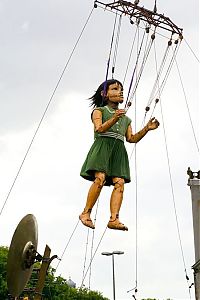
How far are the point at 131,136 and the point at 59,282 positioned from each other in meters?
35.1

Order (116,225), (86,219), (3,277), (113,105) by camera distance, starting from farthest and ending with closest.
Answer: (3,277) < (113,105) < (86,219) < (116,225)

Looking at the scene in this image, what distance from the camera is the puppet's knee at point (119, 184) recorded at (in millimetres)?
7207

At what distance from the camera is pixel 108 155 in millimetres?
7258

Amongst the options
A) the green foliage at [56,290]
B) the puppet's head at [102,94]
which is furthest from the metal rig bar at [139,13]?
the green foliage at [56,290]

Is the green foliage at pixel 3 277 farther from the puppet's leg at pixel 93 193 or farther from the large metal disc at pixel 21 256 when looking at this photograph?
the puppet's leg at pixel 93 193

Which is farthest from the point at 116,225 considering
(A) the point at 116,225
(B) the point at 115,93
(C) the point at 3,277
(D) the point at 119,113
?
(C) the point at 3,277

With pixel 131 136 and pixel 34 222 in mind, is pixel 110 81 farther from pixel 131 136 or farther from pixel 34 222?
pixel 34 222

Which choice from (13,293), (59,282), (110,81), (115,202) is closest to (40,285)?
(13,293)

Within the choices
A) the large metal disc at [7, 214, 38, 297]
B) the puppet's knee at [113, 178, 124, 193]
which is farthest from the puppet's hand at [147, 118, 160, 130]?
the large metal disc at [7, 214, 38, 297]

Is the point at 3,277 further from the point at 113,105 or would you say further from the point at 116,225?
the point at 116,225

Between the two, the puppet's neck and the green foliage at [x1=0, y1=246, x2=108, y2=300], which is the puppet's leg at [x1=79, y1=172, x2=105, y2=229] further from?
the green foliage at [x1=0, y1=246, x2=108, y2=300]

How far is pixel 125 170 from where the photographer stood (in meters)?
7.33

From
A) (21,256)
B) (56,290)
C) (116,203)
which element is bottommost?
(21,256)

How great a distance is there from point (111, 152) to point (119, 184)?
39cm
